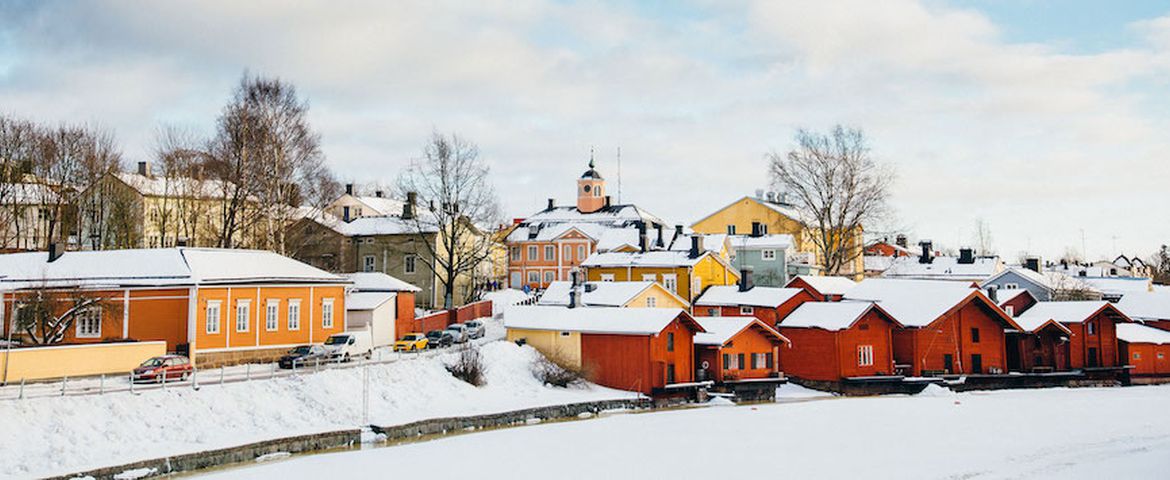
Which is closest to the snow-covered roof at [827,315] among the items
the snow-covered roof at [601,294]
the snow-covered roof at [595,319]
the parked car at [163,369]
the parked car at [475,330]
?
the snow-covered roof at [595,319]

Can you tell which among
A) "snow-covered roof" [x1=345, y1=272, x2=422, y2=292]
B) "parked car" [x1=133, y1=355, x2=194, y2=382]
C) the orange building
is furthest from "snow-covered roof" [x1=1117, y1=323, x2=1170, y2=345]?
"parked car" [x1=133, y1=355, x2=194, y2=382]

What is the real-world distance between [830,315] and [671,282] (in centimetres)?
1185

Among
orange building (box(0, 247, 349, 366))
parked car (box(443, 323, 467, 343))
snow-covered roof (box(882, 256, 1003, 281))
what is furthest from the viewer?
snow-covered roof (box(882, 256, 1003, 281))

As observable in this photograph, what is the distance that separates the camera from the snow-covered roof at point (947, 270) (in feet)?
228

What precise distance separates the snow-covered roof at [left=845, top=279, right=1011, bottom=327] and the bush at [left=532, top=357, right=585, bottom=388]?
58.2 ft

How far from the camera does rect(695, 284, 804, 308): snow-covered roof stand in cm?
4988

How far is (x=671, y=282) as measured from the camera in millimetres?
55969

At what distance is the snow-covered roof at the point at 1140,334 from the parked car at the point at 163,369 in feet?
159

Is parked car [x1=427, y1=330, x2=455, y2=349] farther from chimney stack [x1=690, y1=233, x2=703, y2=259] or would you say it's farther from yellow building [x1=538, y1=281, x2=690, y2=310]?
chimney stack [x1=690, y1=233, x2=703, y2=259]

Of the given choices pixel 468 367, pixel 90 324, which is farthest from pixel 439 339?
pixel 90 324

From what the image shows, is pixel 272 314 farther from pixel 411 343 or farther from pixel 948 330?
pixel 948 330

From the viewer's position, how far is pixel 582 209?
8569 centimetres

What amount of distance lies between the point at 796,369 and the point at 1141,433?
17579 mm

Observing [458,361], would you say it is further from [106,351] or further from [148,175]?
[148,175]
